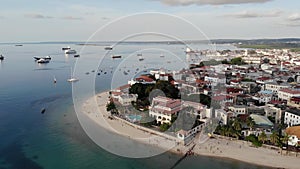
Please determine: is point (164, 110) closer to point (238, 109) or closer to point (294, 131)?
point (238, 109)

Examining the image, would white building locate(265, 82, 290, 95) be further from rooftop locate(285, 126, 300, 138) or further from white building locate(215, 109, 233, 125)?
rooftop locate(285, 126, 300, 138)

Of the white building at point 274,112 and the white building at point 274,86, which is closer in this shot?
the white building at point 274,112

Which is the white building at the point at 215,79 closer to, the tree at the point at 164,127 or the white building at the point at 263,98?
the white building at the point at 263,98

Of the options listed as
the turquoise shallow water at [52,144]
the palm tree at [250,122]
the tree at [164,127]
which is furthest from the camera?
the tree at [164,127]

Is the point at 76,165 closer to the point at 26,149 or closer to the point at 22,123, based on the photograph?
the point at 26,149

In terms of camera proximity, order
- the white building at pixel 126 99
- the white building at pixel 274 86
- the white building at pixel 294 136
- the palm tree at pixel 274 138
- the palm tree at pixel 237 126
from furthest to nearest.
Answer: the white building at pixel 274 86
the white building at pixel 126 99
the palm tree at pixel 237 126
the palm tree at pixel 274 138
the white building at pixel 294 136

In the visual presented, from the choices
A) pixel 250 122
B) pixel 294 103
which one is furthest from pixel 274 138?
pixel 294 103

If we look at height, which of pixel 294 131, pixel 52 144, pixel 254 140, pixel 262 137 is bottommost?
pixel 52 144

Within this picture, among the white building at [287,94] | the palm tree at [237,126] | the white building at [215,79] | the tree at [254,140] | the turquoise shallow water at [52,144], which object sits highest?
the white building at [215,79]

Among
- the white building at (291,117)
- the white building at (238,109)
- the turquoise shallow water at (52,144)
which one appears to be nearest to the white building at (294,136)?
the white building at (291,117)

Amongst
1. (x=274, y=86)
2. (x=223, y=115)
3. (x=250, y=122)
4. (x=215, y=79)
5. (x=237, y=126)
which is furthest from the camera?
(x=215, y=79)
